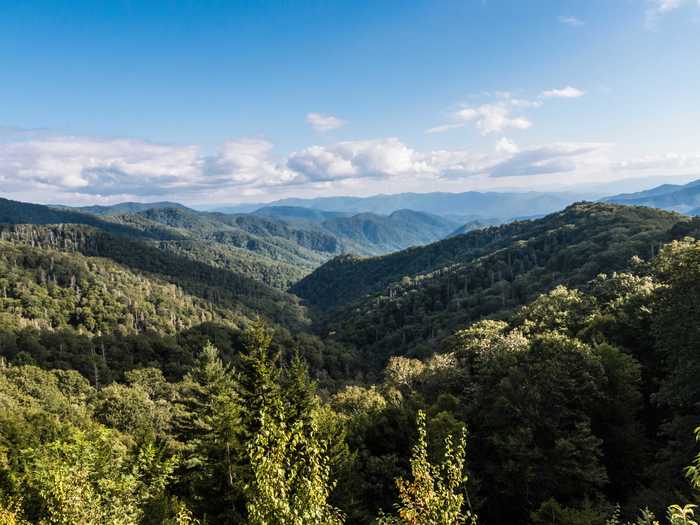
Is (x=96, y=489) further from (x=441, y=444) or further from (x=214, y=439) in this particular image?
(x=441, y=444)

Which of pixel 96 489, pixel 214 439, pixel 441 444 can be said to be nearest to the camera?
pixel 96 489

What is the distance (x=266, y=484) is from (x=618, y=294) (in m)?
67.6

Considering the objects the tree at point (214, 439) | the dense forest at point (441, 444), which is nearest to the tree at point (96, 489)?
the dense forest at point (441, 444)

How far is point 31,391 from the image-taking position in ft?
295

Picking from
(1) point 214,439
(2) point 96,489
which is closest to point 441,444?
(1) point 214,439

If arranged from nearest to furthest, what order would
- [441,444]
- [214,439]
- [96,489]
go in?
1. [96,489]
2. [214,439]
3. [441,444]

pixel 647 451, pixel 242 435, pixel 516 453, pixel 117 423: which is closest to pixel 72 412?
pixel 117 423

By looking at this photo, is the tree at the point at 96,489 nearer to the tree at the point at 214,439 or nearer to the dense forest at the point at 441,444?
the dense forest at the point at 441,444

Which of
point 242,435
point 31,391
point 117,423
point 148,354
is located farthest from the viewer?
point 148,354

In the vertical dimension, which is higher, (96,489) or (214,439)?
(214,439)

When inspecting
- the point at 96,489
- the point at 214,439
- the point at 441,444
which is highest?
the point at 214,439

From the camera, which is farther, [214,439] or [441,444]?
[441,444]

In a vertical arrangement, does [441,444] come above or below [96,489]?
below

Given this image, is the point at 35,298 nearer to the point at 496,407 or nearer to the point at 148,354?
the point at 148,354
